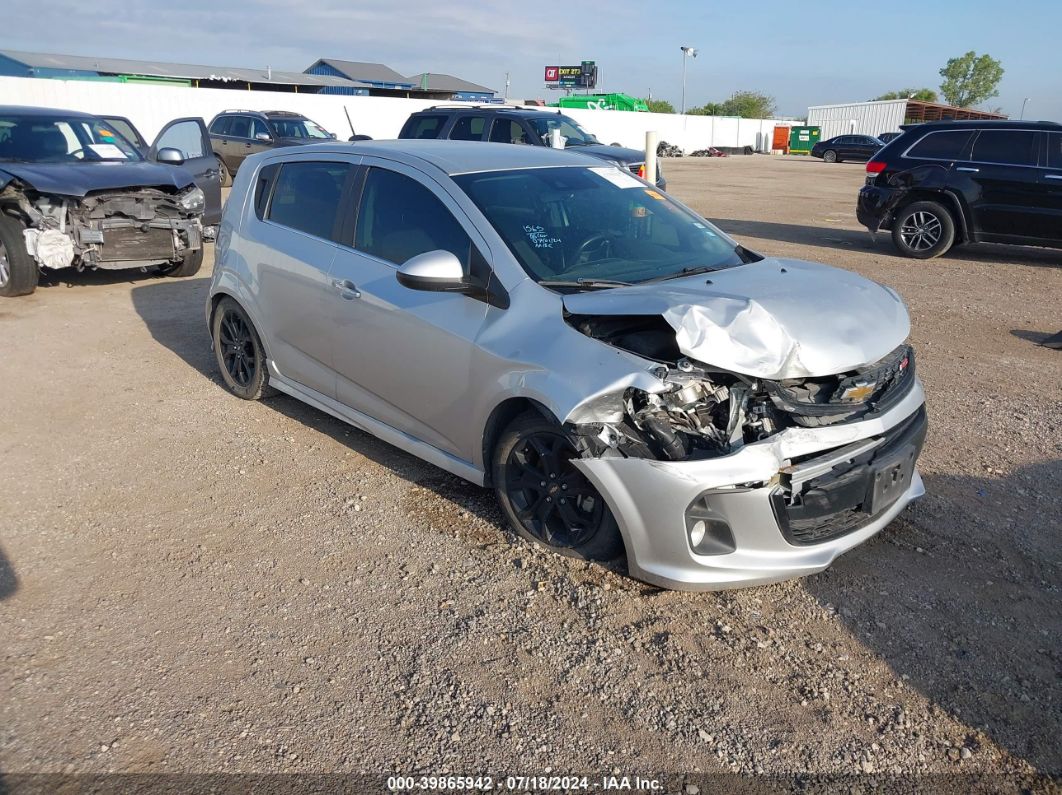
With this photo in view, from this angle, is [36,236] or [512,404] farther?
[36,236]

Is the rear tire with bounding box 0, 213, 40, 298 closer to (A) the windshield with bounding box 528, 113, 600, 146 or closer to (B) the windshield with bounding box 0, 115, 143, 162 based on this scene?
(B) the windshield with bounding box 0, 115, 143, 162

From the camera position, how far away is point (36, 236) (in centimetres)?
855

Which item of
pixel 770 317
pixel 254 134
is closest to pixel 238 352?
pixel 770 317

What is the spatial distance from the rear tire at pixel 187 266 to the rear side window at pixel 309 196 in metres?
5.02

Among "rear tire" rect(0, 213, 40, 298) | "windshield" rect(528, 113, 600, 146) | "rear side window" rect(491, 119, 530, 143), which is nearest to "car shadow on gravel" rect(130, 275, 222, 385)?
"rear tire" rect(0, 213, 40, 298)

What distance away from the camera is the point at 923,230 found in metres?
11.6

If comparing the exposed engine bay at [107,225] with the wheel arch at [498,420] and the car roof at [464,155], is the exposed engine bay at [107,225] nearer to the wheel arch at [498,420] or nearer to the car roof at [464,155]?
the car roof at [464,155]

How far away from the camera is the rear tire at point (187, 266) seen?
9953mm

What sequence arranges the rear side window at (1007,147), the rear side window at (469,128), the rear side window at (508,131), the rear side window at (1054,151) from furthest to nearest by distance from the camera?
1. the rear side window at (469,128)
2. the rear side window at (508,131)
3. the rear side window at (1007,147)
4. the rear side window at (1054,151)

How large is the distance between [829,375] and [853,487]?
465 mm

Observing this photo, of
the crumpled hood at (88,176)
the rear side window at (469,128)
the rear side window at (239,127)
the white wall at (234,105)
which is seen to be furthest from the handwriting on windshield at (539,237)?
the rear side window at (239,127)

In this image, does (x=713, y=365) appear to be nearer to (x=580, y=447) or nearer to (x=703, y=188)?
(x=580, y=447)

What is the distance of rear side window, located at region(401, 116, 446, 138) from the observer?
1441 cm

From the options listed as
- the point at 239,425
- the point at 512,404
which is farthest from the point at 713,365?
the point at 239,425
